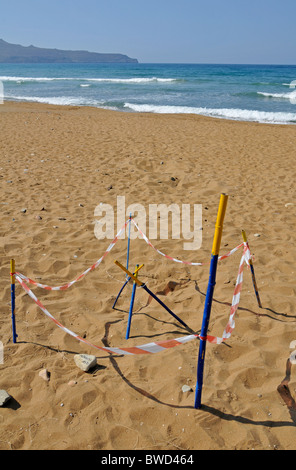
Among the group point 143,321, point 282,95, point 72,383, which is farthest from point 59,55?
point 72,383

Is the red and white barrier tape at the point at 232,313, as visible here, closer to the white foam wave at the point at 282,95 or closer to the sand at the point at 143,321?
the sand at the point at 143,321

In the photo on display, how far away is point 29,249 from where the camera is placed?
440 cm

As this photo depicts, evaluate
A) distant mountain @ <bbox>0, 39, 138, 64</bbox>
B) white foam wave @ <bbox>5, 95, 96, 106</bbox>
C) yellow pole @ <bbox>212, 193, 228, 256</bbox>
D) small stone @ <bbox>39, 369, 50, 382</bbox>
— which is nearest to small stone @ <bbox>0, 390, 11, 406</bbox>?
small stone @ <bbox>39, 369, 50, 382</bbox>

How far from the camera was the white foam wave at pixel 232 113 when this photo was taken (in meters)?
17.5

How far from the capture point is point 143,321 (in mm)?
3232

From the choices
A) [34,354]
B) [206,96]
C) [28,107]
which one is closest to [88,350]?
[34,354]

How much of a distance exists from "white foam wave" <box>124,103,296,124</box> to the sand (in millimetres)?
10882

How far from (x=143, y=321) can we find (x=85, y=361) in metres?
0.74

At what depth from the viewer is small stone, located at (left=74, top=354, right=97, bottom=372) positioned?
263 centimetres

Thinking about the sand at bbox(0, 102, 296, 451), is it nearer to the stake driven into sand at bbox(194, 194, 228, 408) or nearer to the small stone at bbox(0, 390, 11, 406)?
the small stone at bbox(0, 390, 11, 406)

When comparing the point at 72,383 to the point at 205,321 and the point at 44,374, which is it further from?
the point at 205,321

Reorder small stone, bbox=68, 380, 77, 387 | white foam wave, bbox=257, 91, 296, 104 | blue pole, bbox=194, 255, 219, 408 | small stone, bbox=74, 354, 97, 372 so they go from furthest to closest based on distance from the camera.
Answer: white foam wave, bbox=257, 91, 296, 104, small stone, bbox=74, 354, 97, 372, small stone, bbox=68, 380, 77, 387, blue pole, bbox=194, 255, 219, 408

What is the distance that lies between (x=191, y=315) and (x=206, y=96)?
82.6 ft

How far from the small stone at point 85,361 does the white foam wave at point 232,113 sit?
16.2m
